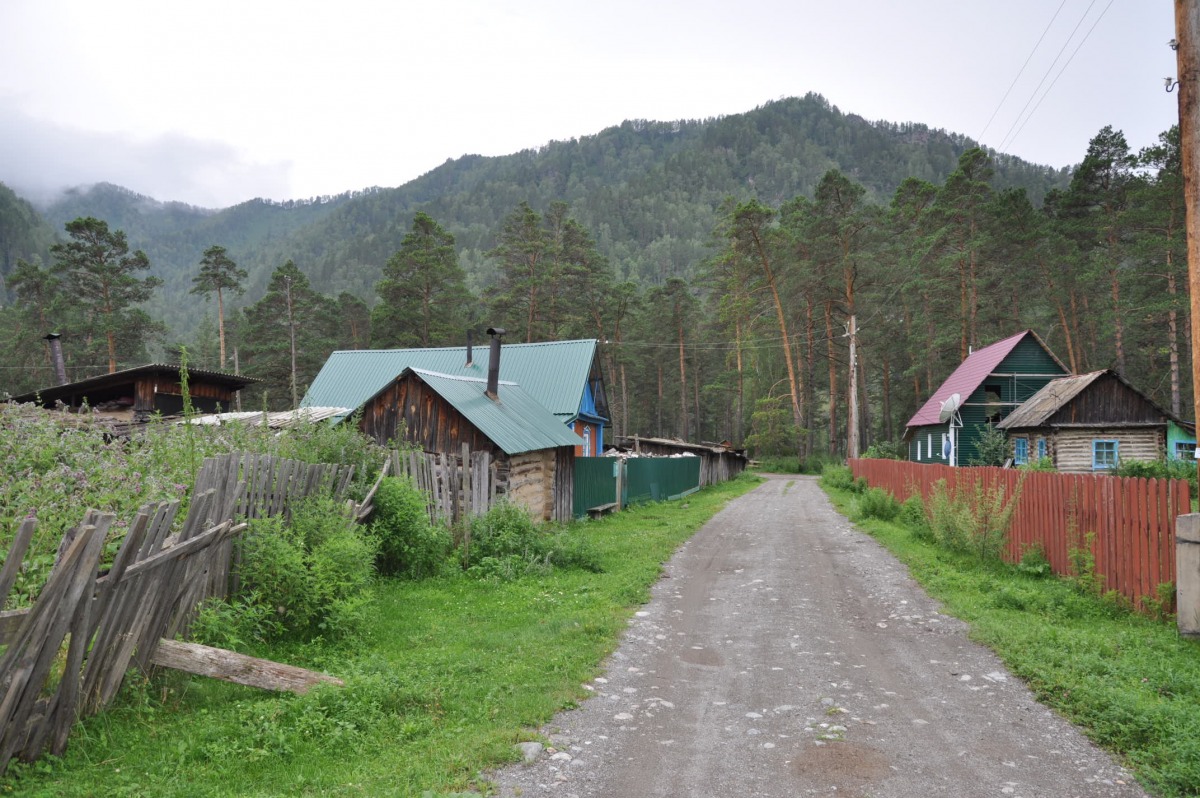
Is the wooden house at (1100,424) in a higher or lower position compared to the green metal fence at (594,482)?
higher

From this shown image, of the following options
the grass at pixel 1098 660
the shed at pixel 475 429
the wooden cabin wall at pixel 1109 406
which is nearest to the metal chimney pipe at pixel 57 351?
the shed at pixel 475 429

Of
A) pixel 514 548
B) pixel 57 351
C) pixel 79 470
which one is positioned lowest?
pixel 514 548

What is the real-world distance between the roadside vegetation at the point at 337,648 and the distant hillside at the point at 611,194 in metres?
74.6

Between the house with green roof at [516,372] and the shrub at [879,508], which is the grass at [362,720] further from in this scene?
the house with green roof at [516,372]

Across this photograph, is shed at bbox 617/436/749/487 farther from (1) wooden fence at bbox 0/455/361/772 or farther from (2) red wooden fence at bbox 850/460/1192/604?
(1) wooden fence at bbox 0/455/361/772

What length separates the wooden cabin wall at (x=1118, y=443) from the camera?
27.7 m

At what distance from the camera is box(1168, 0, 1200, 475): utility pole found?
24.4 ft

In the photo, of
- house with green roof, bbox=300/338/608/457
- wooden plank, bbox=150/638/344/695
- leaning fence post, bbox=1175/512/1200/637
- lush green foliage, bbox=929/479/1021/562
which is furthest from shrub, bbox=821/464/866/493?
wooden plank, bbox=150/638/344/695

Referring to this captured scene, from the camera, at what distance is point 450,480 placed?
11586 millimetres

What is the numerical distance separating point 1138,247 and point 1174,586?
106 feet

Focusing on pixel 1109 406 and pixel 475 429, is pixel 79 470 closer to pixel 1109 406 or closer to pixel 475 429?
pixel 475 429

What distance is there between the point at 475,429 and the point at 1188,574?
1224 centimetres

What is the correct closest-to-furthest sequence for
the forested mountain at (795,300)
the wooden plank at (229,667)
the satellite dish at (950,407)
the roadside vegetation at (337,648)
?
the roadside vegetation at (337,648) → the wooden plank at (229,667) → the satellite dish at (950,407) → the forested mountain at (795,300)

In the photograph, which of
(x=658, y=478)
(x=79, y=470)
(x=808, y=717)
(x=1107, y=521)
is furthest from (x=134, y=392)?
(x=1107, y=521)
